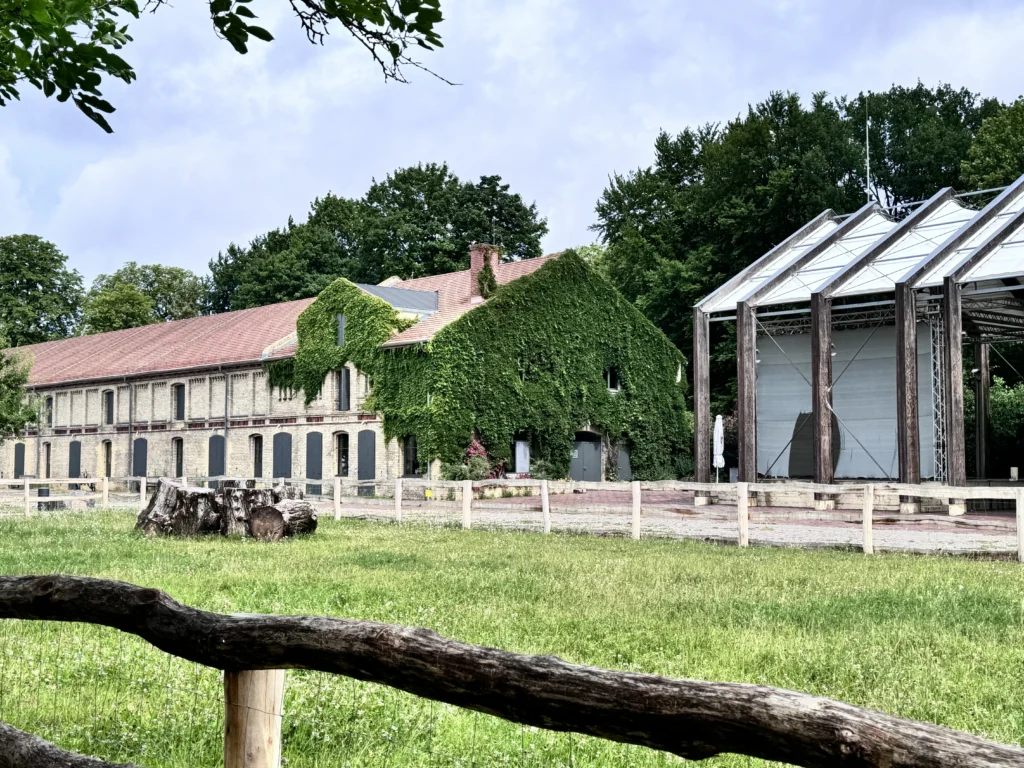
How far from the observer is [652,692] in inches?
99.5

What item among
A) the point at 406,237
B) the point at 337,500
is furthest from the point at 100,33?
the point at 406,237

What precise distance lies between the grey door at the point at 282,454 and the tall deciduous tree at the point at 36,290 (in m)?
36.4

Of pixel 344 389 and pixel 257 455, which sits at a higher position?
pixel 344 389

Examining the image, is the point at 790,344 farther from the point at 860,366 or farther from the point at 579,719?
the point at 579,719

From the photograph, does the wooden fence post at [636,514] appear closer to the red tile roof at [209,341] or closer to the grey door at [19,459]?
the red tile roof at [209,341]

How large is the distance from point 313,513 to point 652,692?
51.6 feet

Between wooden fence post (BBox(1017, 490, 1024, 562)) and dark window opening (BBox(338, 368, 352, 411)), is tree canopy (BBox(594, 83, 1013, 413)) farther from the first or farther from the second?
wooden fence post (BBox(1017, 490, 1024, 562))

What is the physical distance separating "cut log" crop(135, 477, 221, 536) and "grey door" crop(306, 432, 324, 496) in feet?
68.3

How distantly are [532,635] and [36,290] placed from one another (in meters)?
72.5

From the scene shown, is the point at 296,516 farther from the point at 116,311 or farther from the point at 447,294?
the point at 116,311

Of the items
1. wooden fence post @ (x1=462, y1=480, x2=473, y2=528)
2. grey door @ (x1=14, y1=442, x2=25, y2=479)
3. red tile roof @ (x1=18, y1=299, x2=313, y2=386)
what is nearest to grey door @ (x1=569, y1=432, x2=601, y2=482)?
red tile roof @ (x1=18, y1=299, x2=313, y2=386)

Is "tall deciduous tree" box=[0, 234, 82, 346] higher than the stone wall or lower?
higher

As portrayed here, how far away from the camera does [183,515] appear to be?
1742 cm

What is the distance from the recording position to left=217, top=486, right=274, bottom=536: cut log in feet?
56.7
